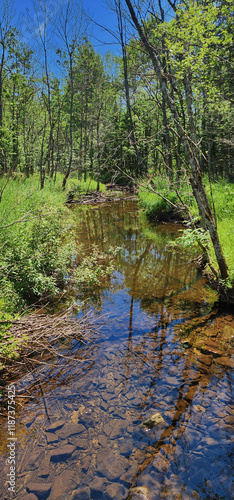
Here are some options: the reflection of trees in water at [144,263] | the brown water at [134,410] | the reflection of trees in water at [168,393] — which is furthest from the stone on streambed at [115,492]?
the reflection of trees in water at [144,263]

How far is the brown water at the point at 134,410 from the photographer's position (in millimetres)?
2361

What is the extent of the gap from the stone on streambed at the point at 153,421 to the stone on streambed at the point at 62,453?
2.59ft

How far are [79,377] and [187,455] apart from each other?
1608 mm

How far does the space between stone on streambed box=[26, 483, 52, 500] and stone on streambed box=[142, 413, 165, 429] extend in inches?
42.2

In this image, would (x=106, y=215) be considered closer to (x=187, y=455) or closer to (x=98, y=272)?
(x=98, y=272)

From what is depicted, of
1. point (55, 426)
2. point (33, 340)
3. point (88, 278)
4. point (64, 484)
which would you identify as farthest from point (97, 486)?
point (88, 278)

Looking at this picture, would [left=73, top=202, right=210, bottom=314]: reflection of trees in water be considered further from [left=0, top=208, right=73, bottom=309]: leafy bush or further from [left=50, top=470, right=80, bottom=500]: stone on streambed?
[left=50, top=470, right=80, bottom=500]: stone on streambed

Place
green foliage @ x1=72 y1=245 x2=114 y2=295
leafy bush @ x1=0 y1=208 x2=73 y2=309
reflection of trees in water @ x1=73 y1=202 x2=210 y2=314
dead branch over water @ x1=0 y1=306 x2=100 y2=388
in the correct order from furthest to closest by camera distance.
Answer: green foliage @ x1=72 y1=245 x2=114 y2=295 → reflection of trees in water @ x1=73 y1=202 x2=210 y2=314 → leafy bush @ x1=0 y1=208 x2=73 y2=309 → dead branch over water @ x1=0 y1=306 x2=100 y2=388

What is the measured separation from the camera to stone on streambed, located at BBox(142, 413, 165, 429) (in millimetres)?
2846

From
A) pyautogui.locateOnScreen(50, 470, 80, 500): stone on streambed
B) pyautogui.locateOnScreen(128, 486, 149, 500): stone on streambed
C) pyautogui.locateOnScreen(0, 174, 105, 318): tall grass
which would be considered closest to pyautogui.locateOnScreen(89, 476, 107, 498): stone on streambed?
pyautogui.locateOnScreen(50, 470, 80, 500): stone on streambed

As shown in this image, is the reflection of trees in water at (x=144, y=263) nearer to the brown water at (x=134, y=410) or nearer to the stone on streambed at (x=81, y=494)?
the brown water at (x=134, y=410)

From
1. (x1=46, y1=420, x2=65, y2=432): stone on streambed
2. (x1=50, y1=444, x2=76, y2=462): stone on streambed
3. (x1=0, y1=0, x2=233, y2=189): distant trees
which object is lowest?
(x1=50, y1=444, x2=76, y2=462): stone on streambed

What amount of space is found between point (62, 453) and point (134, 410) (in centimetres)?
88

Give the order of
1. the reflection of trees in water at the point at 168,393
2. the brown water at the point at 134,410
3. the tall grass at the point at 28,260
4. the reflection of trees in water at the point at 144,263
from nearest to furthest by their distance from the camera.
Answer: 1. the brown water at the point at 134,410
2. the reflection of trees in water at the point at 168,393
3. the tall grass at the point at 28,260
4. the reflection of trees in water at the point at 144,263
